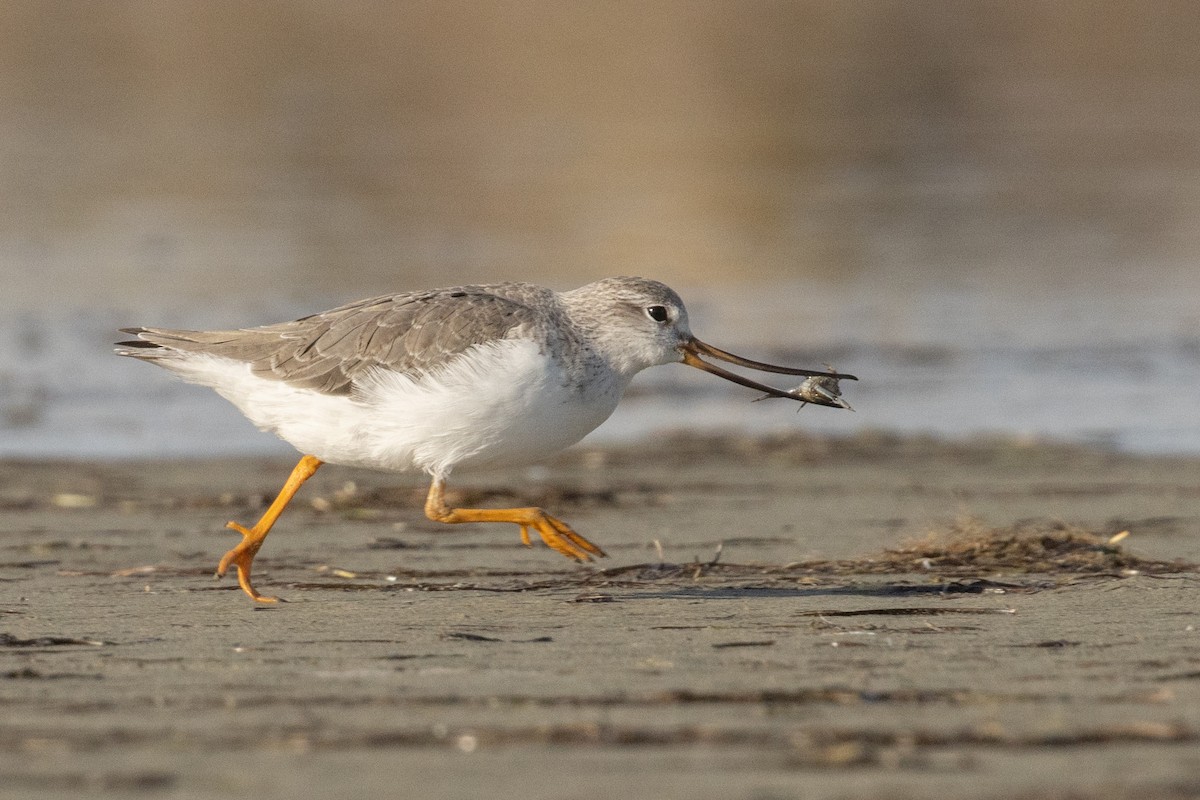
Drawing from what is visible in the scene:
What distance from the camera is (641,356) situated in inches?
301

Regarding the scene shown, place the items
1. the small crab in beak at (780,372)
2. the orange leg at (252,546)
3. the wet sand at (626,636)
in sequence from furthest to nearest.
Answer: the small crab in beak at (780,372)
the orange leg at (252,546)
the wet sand at (626,636)

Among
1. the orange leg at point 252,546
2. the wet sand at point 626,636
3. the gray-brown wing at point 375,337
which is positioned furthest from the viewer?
the gray-brown wing at point 375,337

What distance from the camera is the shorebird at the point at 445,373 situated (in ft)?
23.3

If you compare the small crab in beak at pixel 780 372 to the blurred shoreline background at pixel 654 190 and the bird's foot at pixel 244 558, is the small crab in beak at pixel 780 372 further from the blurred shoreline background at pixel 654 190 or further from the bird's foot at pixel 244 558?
the blurred shoreline background at pixel 654 190

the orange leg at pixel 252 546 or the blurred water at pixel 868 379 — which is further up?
the blurred water at pixel 868 379

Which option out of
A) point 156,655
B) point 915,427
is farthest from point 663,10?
point 156,655

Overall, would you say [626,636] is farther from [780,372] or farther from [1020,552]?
[1020,552]

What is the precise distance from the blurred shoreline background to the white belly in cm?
399

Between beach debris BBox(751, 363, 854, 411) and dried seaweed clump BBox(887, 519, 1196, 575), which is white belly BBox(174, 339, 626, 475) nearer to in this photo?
beach debris BBox(751, 363, 854, 411)

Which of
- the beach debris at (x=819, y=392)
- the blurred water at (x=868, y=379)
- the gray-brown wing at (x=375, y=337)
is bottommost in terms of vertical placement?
the beach debris at (x=819, y=392)

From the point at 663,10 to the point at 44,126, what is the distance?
2014cm

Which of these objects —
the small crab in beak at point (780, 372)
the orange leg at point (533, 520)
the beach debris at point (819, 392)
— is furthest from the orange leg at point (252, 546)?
the beach debris at point (819, 392)

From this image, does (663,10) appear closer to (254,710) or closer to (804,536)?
A: (804,536)

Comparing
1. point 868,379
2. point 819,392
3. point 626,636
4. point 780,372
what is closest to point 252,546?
point 626,636
